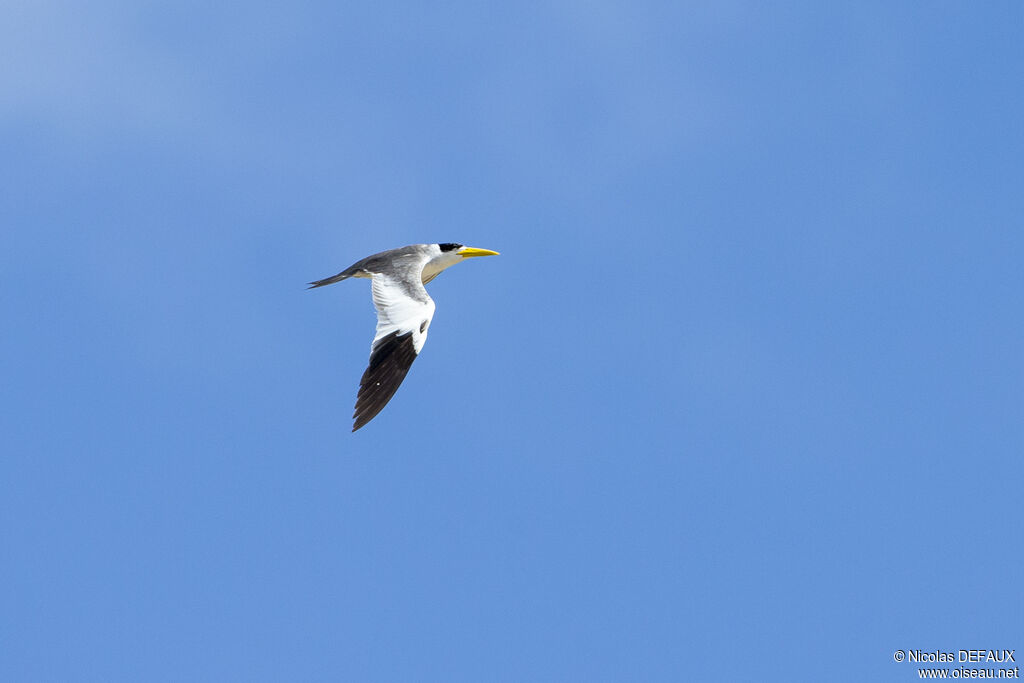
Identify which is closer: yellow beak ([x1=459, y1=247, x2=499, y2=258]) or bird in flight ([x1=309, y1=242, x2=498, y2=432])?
bird in flight ([x1=309, y1=242, x2=498, y2=432])

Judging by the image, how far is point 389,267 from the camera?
21.6m

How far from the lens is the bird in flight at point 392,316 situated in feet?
58.2

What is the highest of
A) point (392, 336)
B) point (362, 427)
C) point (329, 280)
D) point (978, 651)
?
point (329, 280)

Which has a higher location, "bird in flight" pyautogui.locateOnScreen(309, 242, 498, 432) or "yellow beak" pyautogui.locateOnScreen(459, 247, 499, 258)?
"yellow beak" pyautogui.locateOnScreen(459, 247, 499, 258)

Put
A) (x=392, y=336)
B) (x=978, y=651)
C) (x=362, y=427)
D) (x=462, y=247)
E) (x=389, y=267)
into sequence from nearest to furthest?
(x=978, y=651)
(x=362, y=427)
(x=392, y=336)
(x=389, y=267)
(x=462, y=247)

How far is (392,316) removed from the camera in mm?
19172

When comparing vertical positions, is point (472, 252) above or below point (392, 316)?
above

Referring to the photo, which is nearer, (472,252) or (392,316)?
(392,316)

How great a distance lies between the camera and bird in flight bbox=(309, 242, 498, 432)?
17734 millimetres

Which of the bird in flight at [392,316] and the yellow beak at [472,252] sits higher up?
the yellow beak at [472,252]

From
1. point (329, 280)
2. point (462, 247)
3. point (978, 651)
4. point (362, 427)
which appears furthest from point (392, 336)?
point (978, 651)

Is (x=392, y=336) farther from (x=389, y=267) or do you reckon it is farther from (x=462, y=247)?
(x=462, y=247)

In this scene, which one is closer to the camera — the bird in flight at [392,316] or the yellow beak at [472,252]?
the bird in flight at [392,316]

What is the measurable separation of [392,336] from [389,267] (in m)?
3.24
